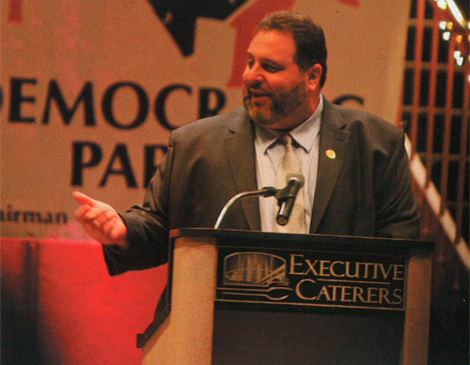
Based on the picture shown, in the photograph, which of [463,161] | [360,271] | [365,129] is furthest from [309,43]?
[463,161]

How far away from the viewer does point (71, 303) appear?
145 inches

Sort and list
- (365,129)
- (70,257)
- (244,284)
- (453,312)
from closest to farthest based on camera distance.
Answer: (244,284) < (365,129) < (70,257) < (453,312)

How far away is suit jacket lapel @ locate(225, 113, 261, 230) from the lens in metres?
2.38

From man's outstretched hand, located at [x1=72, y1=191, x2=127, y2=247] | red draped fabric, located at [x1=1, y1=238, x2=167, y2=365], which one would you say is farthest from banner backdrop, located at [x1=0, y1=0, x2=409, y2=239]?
man's outstretched hand, located at [x1=72, y1=191, x2=127, y2=247]

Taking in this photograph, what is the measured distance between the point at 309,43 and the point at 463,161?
1947mm

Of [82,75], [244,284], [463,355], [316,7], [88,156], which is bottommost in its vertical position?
[463,355]

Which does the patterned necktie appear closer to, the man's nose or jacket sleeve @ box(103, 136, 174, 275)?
the man's nose

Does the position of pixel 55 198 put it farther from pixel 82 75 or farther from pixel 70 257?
pixel 82 75

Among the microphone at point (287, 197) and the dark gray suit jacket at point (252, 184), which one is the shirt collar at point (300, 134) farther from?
the microphone at point (287, 197)

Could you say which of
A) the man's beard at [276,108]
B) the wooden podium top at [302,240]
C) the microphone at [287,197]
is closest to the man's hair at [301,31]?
the man's beard at [276,108]

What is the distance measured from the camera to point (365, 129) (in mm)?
2637

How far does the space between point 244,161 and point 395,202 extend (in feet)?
1.76

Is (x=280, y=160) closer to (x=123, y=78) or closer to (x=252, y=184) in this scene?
(x=252, y=184)

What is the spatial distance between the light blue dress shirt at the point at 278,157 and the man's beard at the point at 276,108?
5cm
